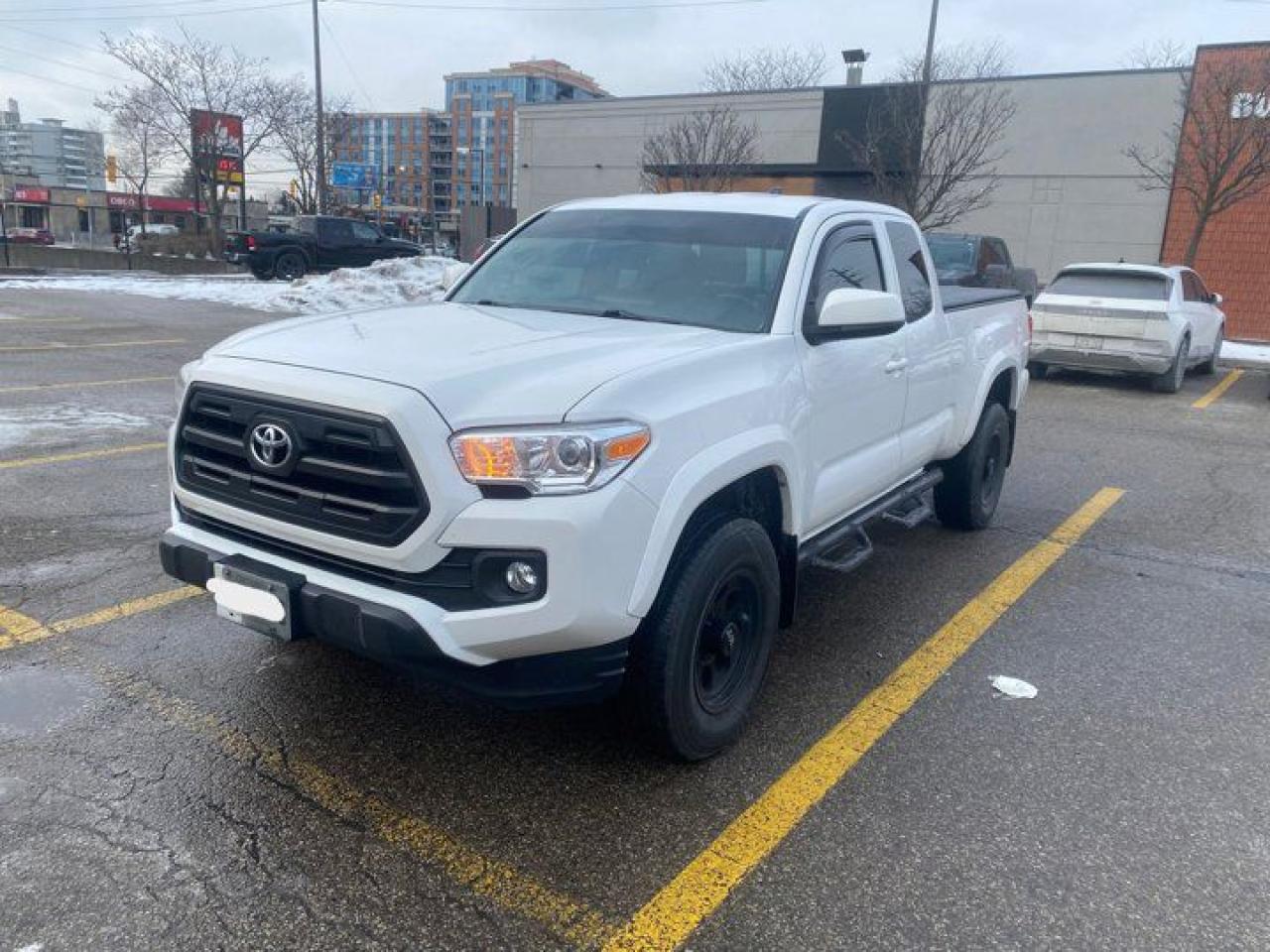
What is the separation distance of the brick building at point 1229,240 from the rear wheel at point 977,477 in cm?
1765

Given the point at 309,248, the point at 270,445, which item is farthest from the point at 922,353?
the point at 309,248

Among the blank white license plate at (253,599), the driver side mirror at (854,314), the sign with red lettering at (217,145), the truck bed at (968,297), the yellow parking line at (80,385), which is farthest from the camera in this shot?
the sign with red lettering at (217,145)

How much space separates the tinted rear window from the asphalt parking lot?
8.29 meters

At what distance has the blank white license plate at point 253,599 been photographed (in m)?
2.83

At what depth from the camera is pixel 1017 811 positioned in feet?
10.1

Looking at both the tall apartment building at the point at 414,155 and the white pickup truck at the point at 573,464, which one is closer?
the white pickup truck at the point at 573,464

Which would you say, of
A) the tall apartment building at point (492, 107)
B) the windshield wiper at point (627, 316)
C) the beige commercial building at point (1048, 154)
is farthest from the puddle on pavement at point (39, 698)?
the tall apartment building at point (492, 107)

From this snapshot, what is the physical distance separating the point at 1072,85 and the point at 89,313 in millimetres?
22210

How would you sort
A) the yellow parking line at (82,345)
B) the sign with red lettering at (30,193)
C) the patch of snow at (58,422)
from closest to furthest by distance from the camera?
the patch of snow at (58,422)
the yellow parking line at (82,345)
the sign with red lettering at (30,193)

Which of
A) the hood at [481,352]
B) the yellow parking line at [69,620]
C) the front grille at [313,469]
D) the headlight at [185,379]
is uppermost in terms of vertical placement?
the hood at [481,352]

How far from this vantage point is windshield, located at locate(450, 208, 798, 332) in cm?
379

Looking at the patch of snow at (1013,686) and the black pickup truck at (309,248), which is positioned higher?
the black pickup truck at (309,248)

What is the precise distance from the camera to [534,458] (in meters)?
2.62

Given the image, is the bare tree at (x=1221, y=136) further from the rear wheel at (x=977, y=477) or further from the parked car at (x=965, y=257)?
the rear wheel at (x=977, y=477)
